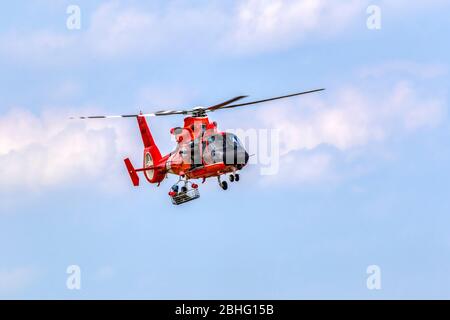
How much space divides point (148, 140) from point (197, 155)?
45.5ft

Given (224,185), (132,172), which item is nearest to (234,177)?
(224,185)

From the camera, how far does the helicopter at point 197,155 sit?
12900 centimetres

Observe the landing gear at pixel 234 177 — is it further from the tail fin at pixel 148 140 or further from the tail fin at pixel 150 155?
the tail fin at pixel 148 140

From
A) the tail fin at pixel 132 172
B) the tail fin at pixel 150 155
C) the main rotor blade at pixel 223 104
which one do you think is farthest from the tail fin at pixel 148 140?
the main rotor blade at pixel 223 104

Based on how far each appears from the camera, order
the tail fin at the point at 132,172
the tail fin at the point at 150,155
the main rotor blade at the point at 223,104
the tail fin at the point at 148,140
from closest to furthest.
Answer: the main rotor blade at the point at 223,104
the tail fin at the point at 132,172
the tail fin at the point at 150,155
the tail fin at the point at 148,140

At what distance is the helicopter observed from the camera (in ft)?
423

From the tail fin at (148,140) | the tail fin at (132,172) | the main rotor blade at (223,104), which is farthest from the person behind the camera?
the tail fin at (148,140)

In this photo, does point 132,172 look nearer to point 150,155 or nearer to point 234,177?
point 150,155

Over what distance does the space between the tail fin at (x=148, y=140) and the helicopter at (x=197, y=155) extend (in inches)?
72.5

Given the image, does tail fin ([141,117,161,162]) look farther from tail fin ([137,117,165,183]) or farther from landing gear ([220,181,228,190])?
landing gear ([220,181,228,190])

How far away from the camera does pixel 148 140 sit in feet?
475
